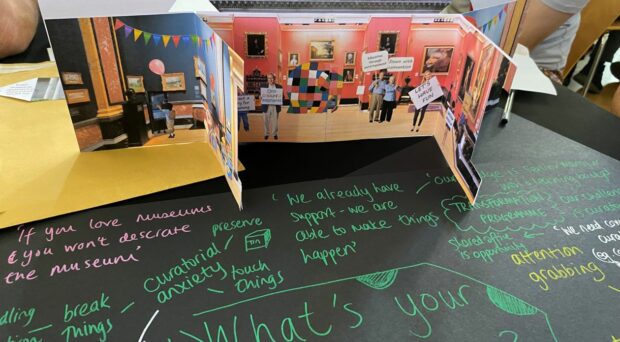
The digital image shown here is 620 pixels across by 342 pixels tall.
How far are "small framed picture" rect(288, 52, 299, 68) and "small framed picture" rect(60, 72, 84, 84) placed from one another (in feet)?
1.46

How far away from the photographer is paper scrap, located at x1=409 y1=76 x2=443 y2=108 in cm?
105

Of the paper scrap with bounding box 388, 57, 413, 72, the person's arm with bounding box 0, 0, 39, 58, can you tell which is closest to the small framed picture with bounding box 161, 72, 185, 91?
the paper scrap with bounding box 388, 57, 413, 72

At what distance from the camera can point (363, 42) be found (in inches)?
38.3

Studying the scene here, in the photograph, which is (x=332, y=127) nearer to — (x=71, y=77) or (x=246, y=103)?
(x=246, y=103)

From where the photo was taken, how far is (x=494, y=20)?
107 centimetres

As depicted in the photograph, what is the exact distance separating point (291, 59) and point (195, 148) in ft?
0.98

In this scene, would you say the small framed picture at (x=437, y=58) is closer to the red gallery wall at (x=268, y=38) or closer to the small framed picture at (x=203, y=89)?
the red gallery wall at (x=268, y=38)

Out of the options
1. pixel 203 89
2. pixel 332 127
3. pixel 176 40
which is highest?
pixel 176 40

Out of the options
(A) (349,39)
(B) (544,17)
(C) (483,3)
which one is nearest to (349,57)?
(A) (349,39)

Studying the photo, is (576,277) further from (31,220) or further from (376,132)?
(31,220)

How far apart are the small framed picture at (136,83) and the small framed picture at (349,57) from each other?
0.45 m

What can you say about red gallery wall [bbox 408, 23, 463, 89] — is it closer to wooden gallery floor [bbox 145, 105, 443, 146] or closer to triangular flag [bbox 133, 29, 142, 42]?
wooden gallery floor [bbox 145, 105, 443, 146]

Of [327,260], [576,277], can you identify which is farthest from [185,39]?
[576,277]

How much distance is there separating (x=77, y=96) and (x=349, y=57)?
1.96ft
